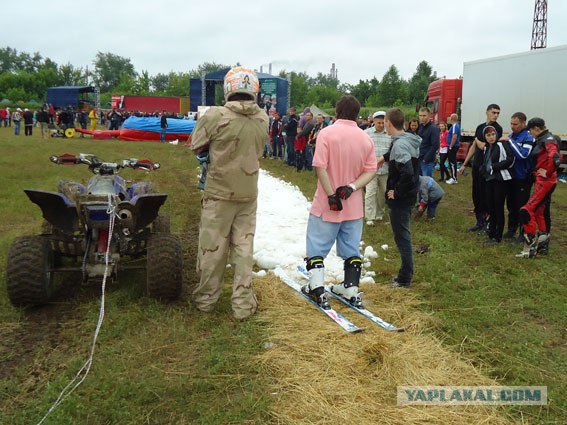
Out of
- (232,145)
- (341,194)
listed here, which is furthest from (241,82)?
(341,194)

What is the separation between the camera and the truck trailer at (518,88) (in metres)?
14.6

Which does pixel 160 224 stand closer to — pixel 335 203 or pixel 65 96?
pixel 335 203

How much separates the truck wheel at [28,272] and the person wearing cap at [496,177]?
18.3 ft

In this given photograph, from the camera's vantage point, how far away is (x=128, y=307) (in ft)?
14.9

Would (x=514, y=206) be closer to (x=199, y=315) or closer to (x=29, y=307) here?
(x=199, y=315)

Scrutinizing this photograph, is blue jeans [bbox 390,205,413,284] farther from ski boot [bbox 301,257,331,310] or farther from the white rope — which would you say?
the white rope

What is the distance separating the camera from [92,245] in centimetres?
456

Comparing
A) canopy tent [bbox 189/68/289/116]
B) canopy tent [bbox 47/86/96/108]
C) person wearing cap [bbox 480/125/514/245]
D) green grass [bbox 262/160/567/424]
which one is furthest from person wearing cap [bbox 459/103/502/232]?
canopy tent [bbox 47/86/96/108]

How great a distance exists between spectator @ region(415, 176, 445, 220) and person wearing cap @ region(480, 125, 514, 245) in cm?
107

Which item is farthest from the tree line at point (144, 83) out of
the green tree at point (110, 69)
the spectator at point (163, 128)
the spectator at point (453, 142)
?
the spectator at point (453, 142)

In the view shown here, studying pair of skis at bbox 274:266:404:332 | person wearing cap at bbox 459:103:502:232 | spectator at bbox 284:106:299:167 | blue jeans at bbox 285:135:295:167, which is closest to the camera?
pair of skis at bbox 274:266:404:332

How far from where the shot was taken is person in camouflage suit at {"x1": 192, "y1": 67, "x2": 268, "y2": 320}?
13.9 feet

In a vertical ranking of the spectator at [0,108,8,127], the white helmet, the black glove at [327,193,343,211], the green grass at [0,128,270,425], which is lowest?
the green grass at [0,128,270,425]

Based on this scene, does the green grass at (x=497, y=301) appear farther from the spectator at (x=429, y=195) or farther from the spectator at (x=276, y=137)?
the spectator at (x=276, y=137)
